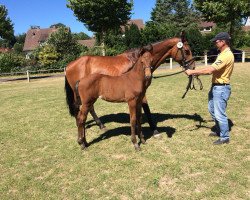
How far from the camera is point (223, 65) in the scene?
6.09 meters

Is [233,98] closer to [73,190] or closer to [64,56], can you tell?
[73,190]

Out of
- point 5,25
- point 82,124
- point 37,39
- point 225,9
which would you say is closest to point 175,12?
point 37,39

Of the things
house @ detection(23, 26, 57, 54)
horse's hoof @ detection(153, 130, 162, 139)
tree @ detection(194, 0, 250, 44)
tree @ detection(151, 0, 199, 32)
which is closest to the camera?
horse's hoof @ detection(153, 130, 162, 139)

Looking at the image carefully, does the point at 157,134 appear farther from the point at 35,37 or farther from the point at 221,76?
the point at 35,37

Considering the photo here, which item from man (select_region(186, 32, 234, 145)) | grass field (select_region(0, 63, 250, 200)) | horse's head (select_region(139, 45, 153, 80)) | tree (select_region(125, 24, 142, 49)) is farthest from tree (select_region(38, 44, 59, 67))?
man (select_region(186, 32, 234, 145))

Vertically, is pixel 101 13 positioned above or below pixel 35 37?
below

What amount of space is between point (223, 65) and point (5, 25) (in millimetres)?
23092

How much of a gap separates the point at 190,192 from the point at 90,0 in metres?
33.8

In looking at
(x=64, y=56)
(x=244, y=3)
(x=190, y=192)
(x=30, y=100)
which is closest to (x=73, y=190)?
(x=190, y=192)

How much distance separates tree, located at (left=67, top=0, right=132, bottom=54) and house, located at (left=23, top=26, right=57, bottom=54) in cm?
3837

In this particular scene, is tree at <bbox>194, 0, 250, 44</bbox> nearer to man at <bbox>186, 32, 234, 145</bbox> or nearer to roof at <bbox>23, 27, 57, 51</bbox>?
man at <bbox>186, 32, 234, 145</bbox>

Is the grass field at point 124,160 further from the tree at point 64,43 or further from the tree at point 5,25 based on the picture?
the tree at point 64,43

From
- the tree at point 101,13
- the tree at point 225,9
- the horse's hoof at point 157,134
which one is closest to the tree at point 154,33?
the tree at point 101,13

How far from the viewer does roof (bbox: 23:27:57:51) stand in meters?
73.8
